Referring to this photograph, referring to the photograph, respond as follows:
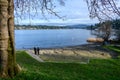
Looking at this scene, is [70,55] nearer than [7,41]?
No

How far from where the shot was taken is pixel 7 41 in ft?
31.7

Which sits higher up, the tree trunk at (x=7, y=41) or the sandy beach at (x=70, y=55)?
the tree trunk at (x=7, y=41)

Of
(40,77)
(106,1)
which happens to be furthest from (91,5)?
(40,77)

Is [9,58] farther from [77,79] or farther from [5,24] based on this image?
[77,79]

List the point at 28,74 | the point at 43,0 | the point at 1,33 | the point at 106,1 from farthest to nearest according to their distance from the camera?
the point at 43,0, the point at 106,1, the point at 28,74, the point at 1,33

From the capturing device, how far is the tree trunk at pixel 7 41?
31.2ft

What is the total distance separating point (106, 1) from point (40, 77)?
12.1ft

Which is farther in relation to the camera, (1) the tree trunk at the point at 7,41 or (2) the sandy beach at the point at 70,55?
(2) the sandy beach at the point at 70,55

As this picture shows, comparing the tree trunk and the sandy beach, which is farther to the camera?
the sandy beach

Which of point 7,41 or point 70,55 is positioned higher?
point 7,41

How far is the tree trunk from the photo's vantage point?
951 centimetres

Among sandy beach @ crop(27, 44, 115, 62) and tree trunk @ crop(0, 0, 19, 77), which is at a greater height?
tree trunk @ crop(0, 0, 19, 77)

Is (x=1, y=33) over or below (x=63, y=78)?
over

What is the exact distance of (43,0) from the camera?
12.5m
